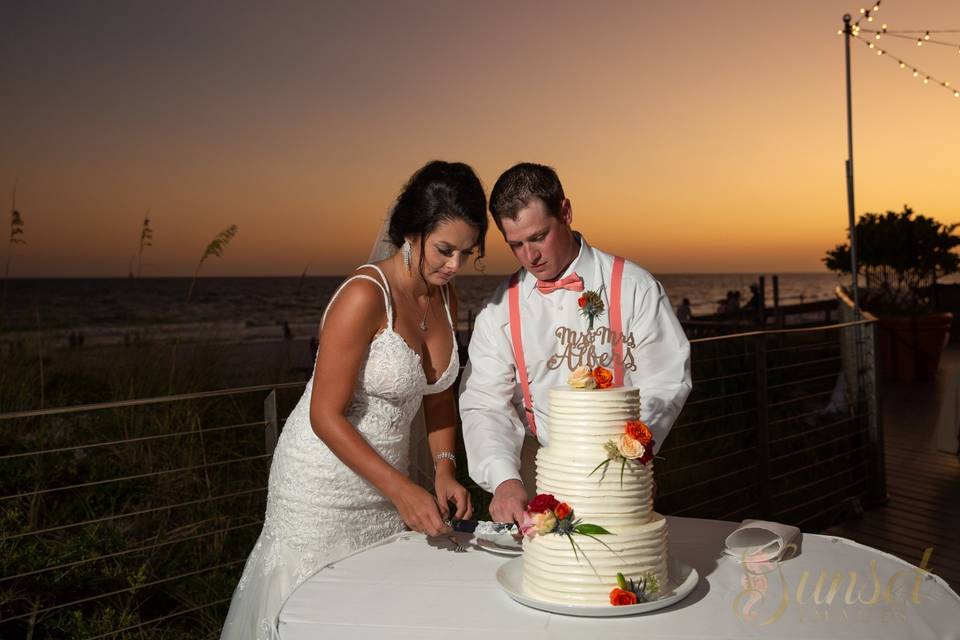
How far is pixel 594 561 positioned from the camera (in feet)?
4.99

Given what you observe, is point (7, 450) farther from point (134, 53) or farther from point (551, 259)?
point (134, 53)

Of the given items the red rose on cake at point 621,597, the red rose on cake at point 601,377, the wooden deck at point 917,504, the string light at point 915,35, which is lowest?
the wooden deck at point 917,504

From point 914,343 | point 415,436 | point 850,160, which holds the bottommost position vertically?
point 914,343

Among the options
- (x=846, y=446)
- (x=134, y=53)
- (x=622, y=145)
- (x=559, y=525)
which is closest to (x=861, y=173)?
(x=622, y=145)

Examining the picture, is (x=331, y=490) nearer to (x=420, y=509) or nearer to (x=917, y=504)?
(x=420, y=509)

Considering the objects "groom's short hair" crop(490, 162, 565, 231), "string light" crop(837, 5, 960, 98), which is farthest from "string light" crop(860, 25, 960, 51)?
"groom's short hair" crop(490, 162, 565, 231)

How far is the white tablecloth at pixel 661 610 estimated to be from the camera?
149 cm

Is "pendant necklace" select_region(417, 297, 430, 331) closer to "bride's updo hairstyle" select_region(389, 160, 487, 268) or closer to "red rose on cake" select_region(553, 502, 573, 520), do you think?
"bride's updo hairstyle" select_region(389, 160, 487, 268)

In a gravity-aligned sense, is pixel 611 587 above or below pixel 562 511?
below

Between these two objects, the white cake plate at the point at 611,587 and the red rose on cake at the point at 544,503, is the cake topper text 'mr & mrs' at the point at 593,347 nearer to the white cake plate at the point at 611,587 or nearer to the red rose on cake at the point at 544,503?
the white cake plate at the point at 611,587

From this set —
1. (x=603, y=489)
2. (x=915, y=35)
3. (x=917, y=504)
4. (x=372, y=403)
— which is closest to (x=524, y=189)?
(x=372, y=403)

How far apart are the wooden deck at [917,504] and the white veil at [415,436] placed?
9.95 feet

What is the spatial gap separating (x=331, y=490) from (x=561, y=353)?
0.81 meters

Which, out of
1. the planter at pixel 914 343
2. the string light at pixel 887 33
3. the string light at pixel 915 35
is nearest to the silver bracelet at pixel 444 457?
the string light at pixel 887 33
